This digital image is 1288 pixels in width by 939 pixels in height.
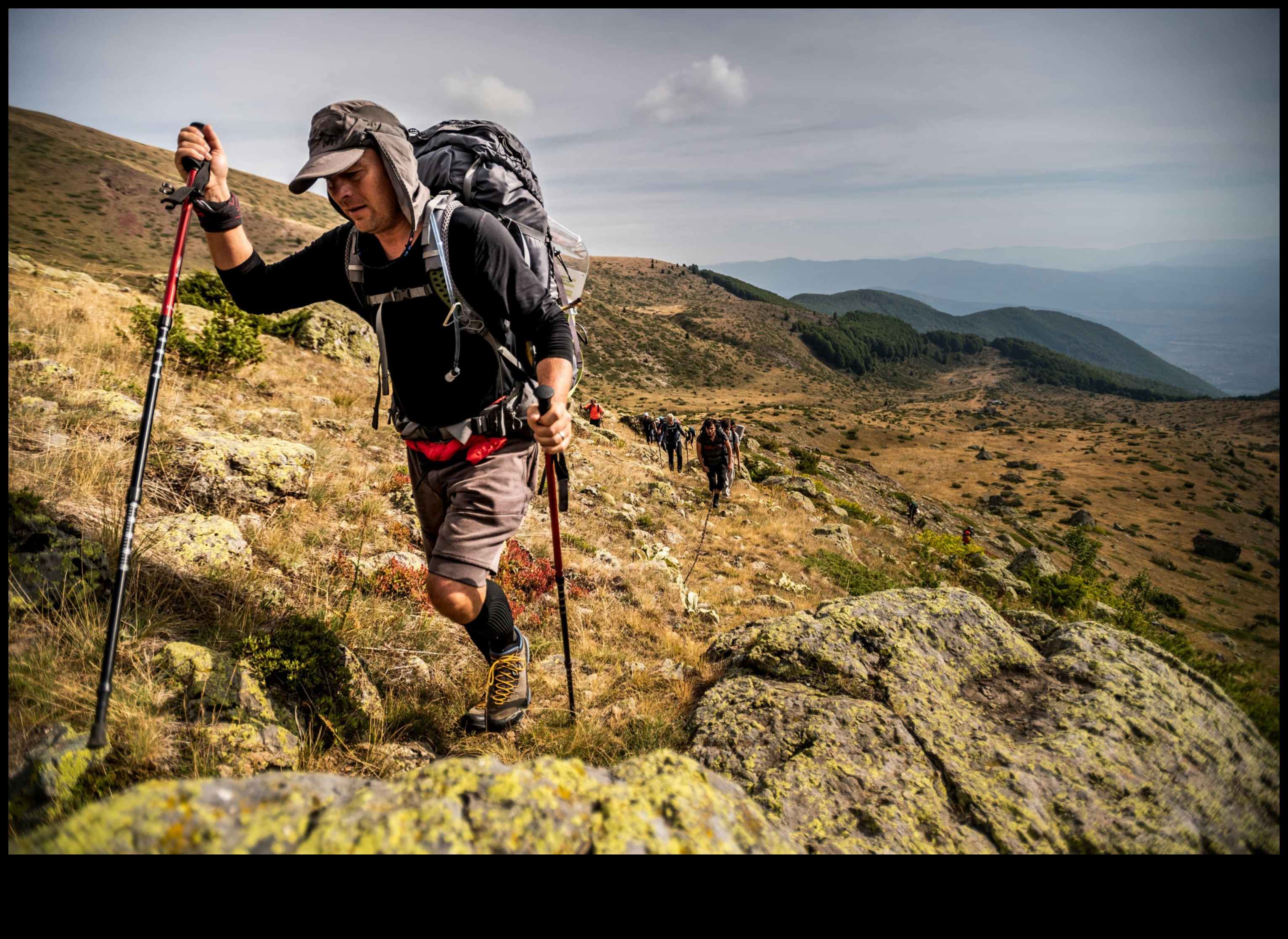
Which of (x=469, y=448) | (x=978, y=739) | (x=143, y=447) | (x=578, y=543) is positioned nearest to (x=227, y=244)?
(x=143, y=447)

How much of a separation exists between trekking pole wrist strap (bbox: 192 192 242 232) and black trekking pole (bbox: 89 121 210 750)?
1.7 inches

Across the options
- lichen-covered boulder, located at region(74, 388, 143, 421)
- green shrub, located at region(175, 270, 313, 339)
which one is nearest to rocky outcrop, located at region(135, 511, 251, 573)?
lichen-covered boulder, located at region(74, 388, 143, 421)

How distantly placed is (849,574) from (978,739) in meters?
7.35

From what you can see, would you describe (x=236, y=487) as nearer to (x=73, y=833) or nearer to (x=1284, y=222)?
(x=73, y=833)

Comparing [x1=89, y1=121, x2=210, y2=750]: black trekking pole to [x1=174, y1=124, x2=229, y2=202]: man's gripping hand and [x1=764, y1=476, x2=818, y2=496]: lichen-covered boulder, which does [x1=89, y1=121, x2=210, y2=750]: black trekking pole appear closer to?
[x1=174, y1=124, x2=229, y2=202]: man's gripping hand

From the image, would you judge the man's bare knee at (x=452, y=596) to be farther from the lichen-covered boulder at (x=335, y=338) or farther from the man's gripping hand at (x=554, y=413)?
the lichen-covered boulder at (x=335, y=338)

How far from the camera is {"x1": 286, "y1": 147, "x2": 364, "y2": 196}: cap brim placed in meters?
2.18

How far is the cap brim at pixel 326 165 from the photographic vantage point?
7.14 ft

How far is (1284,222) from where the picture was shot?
7.25ft

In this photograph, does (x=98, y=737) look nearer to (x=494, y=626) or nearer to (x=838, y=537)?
(x=494, y=626)

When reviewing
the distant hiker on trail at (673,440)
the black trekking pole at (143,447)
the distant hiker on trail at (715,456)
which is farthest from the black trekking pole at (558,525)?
the distant hiker on trail at (673,440)

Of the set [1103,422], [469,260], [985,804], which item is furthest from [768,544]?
[1103,422]

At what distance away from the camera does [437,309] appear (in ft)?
8.41
